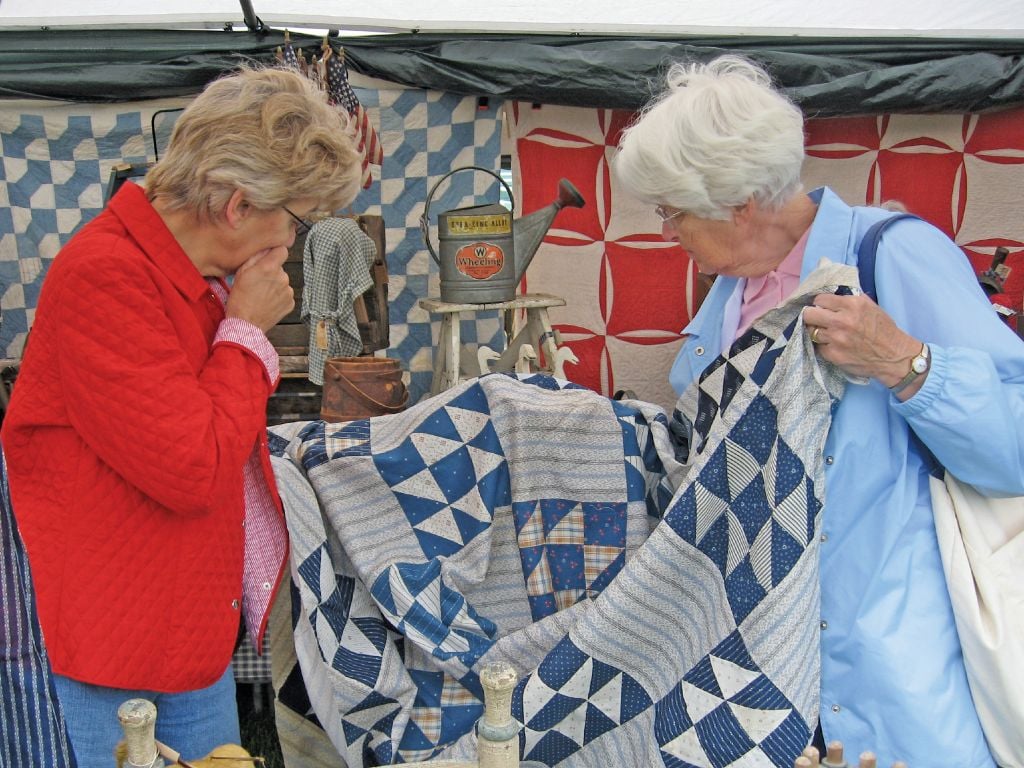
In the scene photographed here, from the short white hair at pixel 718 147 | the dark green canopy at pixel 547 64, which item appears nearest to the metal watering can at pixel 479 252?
the dark green canopy at pixel 547 64

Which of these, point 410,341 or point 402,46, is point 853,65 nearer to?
point 402,46

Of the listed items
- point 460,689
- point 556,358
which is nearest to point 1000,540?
point 460,689

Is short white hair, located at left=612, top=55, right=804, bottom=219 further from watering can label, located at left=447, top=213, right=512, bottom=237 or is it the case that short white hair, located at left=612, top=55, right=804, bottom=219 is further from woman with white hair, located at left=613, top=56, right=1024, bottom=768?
watering can label, located at left=447, top=213, right=512, bottom=237

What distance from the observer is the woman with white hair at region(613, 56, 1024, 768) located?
1.42 meters

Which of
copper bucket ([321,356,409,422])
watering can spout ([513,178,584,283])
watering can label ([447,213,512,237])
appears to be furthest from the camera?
watering can spout ([513,178,584,283])

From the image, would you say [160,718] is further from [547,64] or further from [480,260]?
[547,64]

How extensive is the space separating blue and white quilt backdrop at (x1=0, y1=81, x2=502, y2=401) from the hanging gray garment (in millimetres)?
711

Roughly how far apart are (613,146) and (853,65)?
3.70 ft

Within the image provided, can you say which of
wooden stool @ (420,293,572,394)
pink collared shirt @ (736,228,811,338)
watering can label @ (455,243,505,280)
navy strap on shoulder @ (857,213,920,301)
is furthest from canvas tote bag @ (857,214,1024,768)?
watering can label @ (455,243,505,280)

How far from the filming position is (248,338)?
1406mm

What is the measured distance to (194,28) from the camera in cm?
395

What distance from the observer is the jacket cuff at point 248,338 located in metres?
1.40

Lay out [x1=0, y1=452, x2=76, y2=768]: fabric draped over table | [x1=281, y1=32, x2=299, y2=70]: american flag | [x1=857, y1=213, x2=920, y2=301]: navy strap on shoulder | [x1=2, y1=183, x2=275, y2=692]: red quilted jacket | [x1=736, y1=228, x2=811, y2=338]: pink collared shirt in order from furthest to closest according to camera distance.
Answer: [x1=281, y1=32, x2=299, y2=70]: american flag → [x1=736, y1=228, x2=811, y2=338]: pink collared shirt → [x1=857, y1=213, x2=920, y2=301]: navy strap on shoulder → [x1=0, y1=452, x2=76, y2=768]: fabric draped over table → [x1=2, y1=183, x2=275, y2=692]: red quilted jacket

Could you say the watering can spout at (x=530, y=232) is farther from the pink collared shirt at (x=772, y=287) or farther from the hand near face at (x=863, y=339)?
the hand near face at (x=863, y=339)
